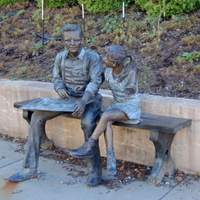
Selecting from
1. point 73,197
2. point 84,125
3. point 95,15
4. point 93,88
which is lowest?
point 73,197

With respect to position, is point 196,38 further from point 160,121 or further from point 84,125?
point 84,125

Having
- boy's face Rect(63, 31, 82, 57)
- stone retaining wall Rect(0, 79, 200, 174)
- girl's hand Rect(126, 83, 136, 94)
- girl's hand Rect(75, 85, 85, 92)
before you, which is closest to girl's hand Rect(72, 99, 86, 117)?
girl's hand Rect(75, 85, 85, 92)

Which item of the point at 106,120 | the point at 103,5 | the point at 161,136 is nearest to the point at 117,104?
the point at 106,120

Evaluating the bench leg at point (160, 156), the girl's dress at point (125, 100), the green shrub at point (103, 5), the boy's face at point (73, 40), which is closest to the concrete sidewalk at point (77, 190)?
the bench leg at point (160, 156)

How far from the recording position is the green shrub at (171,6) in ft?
23.6

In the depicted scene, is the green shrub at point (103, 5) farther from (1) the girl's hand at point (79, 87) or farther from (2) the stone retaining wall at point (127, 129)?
(1) the girl's hand at point (79, 87)

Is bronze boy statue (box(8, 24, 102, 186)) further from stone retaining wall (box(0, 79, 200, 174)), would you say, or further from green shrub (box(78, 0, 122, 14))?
green shrub (box(78, 0, 122, 14))

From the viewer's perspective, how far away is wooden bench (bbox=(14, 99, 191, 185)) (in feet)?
12.3

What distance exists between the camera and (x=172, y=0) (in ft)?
23.8

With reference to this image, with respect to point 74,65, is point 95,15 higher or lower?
higher

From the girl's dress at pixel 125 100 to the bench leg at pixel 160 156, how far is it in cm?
28

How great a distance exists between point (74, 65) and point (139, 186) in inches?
63.8

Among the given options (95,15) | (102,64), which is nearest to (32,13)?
(95,15)

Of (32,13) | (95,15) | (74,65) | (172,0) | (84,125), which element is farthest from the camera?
(32,13)
